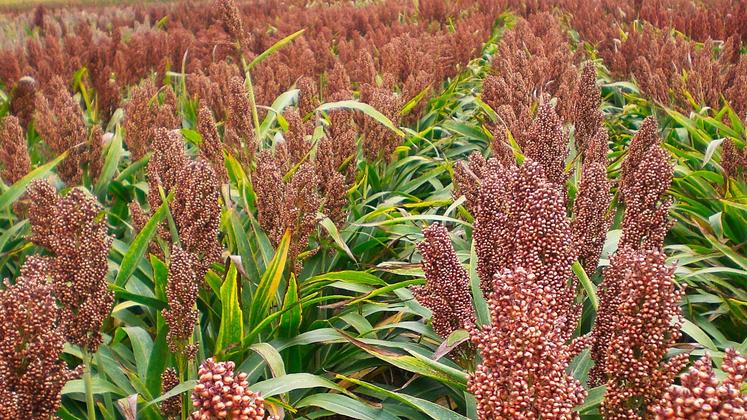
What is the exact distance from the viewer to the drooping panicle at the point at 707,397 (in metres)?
0.91

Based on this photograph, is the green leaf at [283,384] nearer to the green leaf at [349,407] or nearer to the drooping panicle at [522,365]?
the green leaf at [349,407]

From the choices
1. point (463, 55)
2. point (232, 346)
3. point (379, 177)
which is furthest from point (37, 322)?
point (463, 55)

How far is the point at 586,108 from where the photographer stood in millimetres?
3447

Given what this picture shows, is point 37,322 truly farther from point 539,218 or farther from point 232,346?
point 539,218

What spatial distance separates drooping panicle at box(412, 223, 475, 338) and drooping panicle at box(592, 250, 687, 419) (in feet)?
1.40

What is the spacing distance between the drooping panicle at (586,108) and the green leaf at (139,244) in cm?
208

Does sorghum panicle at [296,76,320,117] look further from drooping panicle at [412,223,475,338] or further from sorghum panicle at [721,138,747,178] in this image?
drooping panicle at [412,223,475,338]

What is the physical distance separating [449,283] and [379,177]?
7.76 feet

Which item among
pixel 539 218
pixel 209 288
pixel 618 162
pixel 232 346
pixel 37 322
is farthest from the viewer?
pixel 618 162

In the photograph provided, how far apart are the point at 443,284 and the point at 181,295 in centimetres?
65

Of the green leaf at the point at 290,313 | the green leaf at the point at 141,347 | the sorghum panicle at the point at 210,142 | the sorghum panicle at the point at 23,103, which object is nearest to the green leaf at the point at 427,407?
the green leaf at the point at 290,313


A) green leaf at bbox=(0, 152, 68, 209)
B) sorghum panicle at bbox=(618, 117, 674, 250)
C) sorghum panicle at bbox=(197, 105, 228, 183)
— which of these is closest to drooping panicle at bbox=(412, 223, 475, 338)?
sorghum panicle at bbox=(618, 117, 674, 250)

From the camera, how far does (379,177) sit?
4.08 metres

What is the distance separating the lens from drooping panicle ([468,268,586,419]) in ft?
3.61
